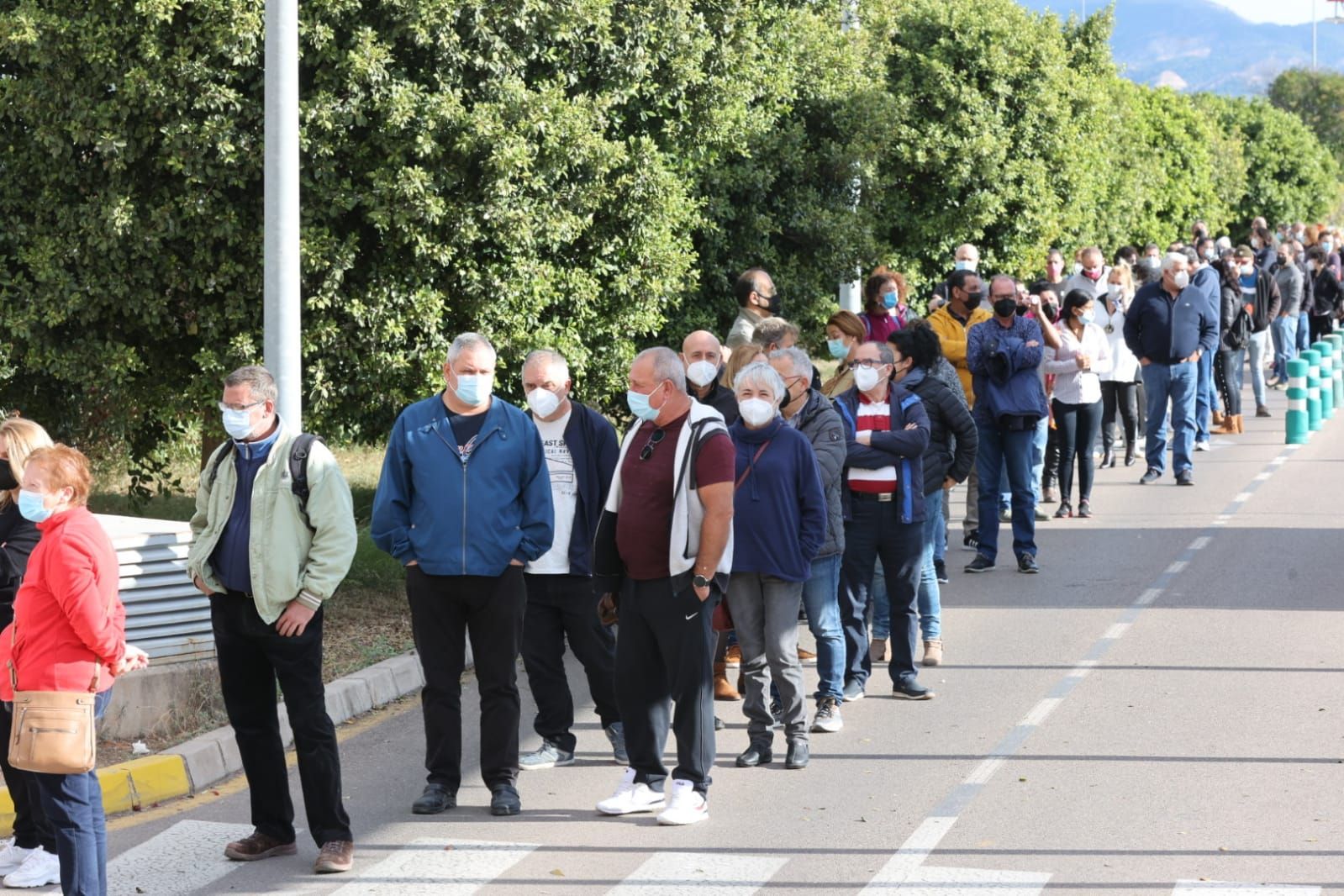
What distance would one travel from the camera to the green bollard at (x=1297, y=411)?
20.7 metres

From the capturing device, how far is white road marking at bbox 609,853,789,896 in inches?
267

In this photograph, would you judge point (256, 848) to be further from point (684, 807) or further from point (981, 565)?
point (981, 565)

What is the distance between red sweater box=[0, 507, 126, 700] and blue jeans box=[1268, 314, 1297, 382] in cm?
2259

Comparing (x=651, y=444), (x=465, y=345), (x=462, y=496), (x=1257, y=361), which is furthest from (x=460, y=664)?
(x=1257, y=361)

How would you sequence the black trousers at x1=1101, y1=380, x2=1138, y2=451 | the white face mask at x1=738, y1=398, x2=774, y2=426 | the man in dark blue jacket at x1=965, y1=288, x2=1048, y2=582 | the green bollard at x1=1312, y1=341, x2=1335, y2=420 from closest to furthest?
the white face mask at x1=738, y1=398, x2=774, y2=426 < the man in dark blue jacket at x1=965, y1=288, x2=1048, y2=582 < the black trousers at x1=1101, y1=380, x2=1138, y2=451 < the green bollard at x1=1312, y1=341, x2=1335, y2=420

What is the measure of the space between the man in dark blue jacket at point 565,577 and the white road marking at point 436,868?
1.16 m

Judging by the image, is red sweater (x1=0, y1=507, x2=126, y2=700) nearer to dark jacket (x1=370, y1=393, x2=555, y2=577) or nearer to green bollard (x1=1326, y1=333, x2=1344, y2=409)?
dark jacket (x1=370, y1=393, x2=555, y2=577)

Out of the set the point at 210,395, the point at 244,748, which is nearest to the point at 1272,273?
the point at 210,395

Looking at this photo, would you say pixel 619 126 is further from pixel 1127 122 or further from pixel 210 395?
pixel 1127 122

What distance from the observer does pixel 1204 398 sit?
19.9 m

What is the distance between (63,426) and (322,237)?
2999 mm

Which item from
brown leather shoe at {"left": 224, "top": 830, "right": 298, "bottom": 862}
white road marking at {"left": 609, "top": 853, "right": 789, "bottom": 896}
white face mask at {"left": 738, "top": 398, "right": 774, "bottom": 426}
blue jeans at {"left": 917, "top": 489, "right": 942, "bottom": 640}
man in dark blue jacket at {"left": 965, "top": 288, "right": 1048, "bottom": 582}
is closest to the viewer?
white road marking at {"left": 609, "top": 853, "right": 789, "bottom": 896}

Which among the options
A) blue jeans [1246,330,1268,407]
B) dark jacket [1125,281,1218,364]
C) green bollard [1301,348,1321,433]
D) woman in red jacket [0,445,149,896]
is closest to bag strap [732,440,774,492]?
woman in red jacket [0,445,149,896]

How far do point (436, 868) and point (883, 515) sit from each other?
3566mm
